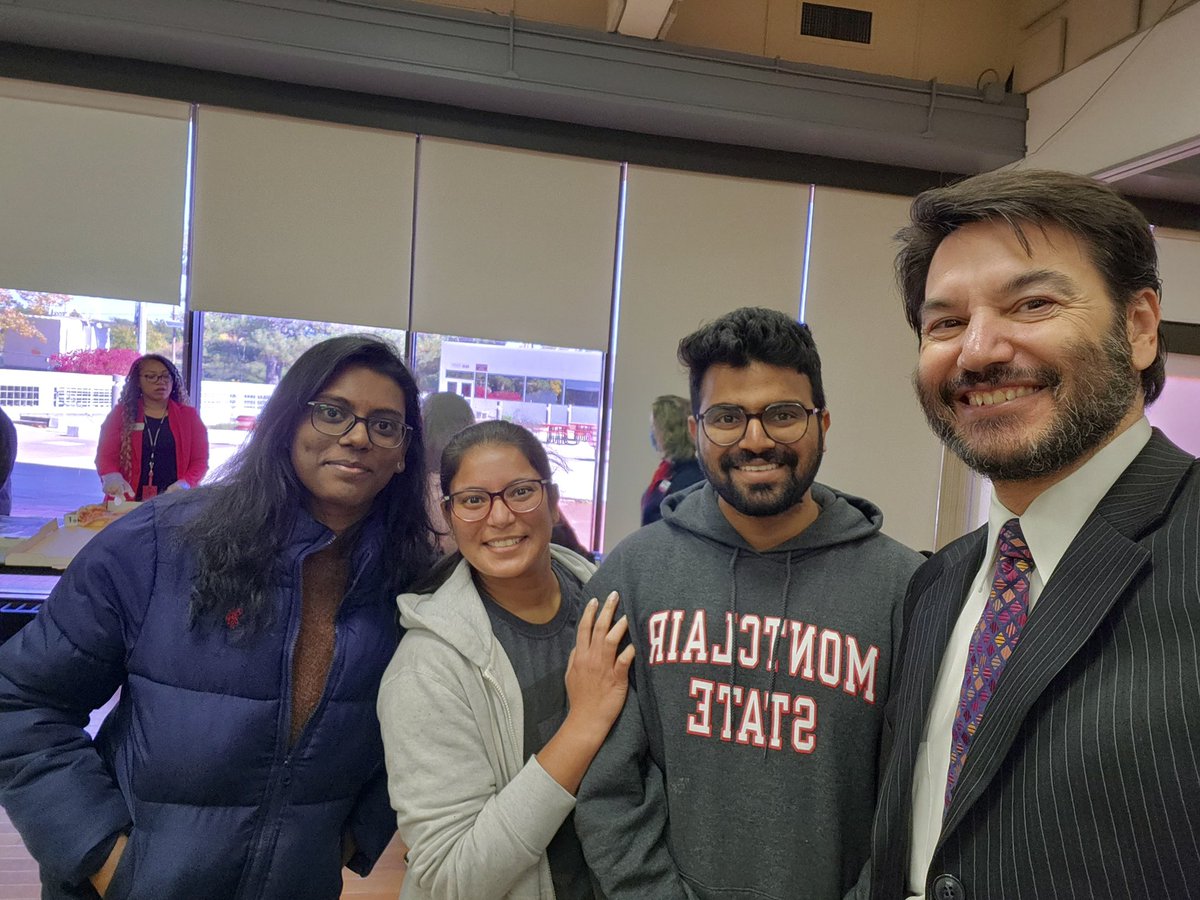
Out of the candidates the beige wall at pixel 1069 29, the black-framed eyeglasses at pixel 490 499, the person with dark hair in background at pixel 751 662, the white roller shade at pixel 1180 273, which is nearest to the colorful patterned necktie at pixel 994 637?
the person with dark hair in background at pixel 751 662

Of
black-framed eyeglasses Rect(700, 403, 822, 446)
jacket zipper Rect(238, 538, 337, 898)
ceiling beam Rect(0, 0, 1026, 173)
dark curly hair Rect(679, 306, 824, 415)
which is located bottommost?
jacket zipper Rect(238, 538, 337, 898)

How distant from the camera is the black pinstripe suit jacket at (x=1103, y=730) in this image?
0.73 metres

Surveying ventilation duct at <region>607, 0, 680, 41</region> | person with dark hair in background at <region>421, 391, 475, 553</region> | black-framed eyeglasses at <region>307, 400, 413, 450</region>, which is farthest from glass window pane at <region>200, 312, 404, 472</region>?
black-framed eyeglasses at <region>307, 400, 413, 450</region>

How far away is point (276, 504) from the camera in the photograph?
4.79ft

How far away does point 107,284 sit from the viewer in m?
4.30

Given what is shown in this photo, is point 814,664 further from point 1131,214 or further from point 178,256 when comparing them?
point 178,256

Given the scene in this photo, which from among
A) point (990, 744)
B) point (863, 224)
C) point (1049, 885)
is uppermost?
point (863, 224)

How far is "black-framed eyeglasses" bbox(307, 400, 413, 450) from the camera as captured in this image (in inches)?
58.1

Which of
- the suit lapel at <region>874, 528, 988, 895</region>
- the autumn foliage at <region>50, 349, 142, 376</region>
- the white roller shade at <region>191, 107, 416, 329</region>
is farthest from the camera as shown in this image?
the autumn foliage at <region>50, 349, 142, 376</region>

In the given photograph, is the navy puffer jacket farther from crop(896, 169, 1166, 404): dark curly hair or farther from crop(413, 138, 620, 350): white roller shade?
crop(413, 138, 620, 350): white roller shade

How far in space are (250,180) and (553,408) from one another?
2346mm

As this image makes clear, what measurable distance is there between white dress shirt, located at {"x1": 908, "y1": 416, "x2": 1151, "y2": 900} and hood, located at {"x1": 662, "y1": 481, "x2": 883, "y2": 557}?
26 cm

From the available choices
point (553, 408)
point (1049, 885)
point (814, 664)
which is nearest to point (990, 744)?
point (1049, 885)

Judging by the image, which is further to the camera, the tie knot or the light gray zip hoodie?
the light gray zip hoodie
